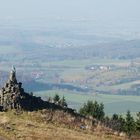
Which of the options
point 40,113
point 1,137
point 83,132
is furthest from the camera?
point 40,113

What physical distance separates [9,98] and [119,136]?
10.3m

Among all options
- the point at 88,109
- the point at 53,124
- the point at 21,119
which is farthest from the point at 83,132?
the point at 88,109

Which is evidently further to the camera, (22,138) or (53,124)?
(53,124)

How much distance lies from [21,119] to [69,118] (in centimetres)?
535

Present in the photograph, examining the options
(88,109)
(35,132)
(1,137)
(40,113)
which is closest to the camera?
(1,137)

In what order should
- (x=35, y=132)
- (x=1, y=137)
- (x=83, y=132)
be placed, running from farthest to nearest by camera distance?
(x=83, y=132)
(x=35, y=132)
(x=1, y=137)

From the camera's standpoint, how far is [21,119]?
3806 cm

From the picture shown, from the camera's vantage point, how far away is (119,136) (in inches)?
1491

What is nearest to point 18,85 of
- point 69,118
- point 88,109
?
point 69,118

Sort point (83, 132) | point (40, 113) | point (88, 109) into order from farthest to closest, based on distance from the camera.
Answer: point (88, 109), point (40, 113), point (83, 132)

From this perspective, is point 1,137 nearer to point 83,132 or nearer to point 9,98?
point 83,132

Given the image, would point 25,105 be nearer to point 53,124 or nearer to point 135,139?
point 53,124

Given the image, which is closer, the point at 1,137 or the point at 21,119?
the point at 1,137

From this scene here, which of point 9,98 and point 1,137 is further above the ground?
point 9,98
